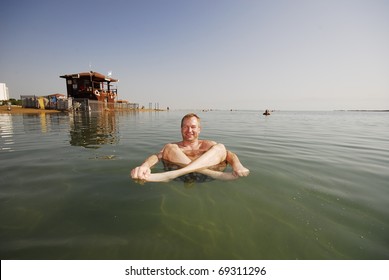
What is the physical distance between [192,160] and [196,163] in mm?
707

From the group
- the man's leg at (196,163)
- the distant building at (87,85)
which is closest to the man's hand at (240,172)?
the man's leg at (196,163)

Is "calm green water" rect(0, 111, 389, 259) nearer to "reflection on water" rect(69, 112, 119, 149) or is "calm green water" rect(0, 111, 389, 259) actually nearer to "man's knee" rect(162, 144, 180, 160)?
"man's knee" rect(162, 144, 180, 160)

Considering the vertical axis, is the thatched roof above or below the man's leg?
above

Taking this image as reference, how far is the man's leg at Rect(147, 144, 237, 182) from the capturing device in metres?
3.54

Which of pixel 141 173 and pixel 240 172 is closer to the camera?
pixel 141 173

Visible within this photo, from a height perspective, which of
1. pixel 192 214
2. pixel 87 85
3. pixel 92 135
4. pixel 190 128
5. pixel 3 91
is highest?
pixel 3 91

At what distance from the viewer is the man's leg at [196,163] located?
139 inches

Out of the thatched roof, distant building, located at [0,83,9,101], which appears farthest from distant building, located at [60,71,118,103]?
distant building, located at [0,83,9,101]

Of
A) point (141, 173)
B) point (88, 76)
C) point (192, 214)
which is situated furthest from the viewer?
point (88, 76)

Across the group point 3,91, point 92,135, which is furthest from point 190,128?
point 3,91

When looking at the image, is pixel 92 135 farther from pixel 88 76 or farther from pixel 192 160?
pixel 88 76

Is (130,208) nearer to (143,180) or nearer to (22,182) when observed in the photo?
(143,180)

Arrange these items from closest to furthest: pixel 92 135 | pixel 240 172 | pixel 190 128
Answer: pixel 240 172
pixel 190 128
pixel 92 135

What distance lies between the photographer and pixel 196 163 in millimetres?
3846
